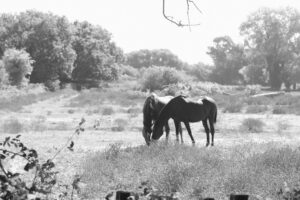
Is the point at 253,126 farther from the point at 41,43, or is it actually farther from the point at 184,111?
the point at 41,43

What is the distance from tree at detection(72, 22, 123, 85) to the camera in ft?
261

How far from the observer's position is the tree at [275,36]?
244 ft

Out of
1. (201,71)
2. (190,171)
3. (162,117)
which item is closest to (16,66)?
(162,117)

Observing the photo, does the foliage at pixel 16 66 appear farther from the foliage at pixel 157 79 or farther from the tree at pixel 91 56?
the tree at pixel 91 56

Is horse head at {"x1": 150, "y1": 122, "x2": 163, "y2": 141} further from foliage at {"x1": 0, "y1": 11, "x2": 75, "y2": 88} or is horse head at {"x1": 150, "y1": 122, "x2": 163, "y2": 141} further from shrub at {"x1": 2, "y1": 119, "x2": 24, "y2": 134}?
foliage at {"x1": 0, "y1": 11, "x2": 75, "y2": 88}

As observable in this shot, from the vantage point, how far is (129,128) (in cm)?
2367

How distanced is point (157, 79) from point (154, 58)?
84107 mm

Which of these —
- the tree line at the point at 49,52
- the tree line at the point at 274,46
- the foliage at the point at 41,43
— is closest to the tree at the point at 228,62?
the tree line at the point at 274,46

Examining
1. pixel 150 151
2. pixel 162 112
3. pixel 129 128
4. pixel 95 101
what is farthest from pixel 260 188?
pixel 95 101

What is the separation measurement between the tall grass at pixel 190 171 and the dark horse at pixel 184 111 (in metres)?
1.43

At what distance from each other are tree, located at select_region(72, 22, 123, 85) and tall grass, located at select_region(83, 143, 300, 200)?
67405mm

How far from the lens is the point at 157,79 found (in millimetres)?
60406

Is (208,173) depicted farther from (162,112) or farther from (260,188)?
(162,112)

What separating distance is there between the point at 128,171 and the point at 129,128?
12792 millimetres
